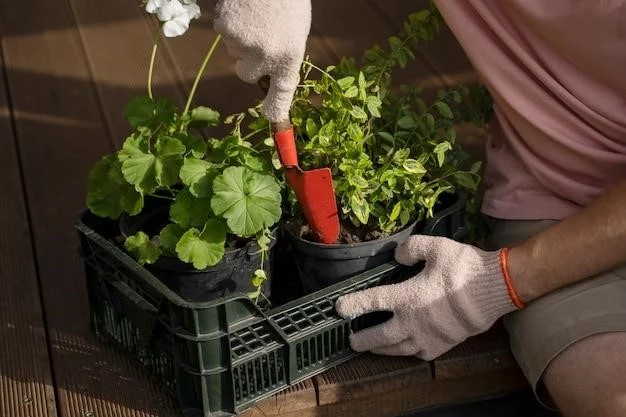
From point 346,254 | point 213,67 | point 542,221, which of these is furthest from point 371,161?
point 213,67

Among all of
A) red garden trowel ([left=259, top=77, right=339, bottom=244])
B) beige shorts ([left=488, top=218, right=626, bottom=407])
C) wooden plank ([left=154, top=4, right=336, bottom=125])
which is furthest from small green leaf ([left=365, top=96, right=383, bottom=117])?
wooden plank ([left=154, top=4, right=336, bottom=125])

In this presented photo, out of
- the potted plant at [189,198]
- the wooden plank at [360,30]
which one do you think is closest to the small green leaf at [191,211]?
the potted plant at [189,198]

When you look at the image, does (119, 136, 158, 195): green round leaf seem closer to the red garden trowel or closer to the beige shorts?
the red garden trowel

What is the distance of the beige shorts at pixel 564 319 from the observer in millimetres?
1174

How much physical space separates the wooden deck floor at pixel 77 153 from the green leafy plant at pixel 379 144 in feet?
0.72

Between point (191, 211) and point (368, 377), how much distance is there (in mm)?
338

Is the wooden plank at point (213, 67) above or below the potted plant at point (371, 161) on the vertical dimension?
below

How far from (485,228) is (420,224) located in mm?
165

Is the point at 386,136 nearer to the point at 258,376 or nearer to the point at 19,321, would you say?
the point at 258,376

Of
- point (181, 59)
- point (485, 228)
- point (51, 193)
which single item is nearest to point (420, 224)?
point (485, 228)

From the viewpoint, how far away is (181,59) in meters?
2.12

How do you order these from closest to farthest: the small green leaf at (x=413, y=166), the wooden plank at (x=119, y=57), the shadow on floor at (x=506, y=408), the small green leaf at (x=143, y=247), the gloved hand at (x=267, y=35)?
the gloved hand at (x=267, y=35) → the small green leaf at (x=143, y=247) → the small green leaf at (x=413, y=166) → the shadow on floor at (x=506, y=408) → the wooden plank at (x=119, y=57)

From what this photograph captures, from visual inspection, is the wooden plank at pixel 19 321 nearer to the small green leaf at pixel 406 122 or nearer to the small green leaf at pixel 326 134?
the small green leaf at pixel 326 134

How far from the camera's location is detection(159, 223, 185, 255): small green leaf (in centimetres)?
114
